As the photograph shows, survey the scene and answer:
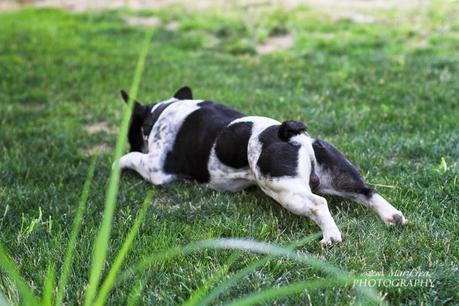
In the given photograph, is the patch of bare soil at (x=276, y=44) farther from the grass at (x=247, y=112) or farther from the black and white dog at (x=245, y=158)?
the black and white dog at (x=245, y=158)

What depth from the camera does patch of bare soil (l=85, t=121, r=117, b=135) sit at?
6.14 meters

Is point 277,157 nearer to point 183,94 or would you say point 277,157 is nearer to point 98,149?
point 183,94

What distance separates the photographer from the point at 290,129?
3752 mm

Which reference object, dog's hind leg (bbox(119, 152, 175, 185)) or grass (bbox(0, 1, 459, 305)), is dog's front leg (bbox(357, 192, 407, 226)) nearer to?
grass (bbox(0, 1, 459, 305))

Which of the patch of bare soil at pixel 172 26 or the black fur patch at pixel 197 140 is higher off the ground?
the black fur patch at pixel 197 140

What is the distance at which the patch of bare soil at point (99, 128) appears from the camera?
20.2 feet

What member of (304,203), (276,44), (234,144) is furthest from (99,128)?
(276,44)

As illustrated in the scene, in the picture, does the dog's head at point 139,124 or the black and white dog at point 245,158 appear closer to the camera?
the black and white dog at point 245,158

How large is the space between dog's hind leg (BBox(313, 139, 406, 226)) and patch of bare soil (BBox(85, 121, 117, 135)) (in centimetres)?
289

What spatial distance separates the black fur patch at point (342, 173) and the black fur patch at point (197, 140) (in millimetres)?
819

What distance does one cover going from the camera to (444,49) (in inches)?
344

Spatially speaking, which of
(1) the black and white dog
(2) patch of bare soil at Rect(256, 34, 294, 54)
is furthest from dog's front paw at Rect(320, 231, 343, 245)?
(2) patch of bare soil at Rect(256, 34, 294, 54)

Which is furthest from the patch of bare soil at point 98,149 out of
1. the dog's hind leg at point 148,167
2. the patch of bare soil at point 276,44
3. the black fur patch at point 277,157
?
the patch of bare soil at point 276,44

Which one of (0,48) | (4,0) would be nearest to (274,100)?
(0,48)
